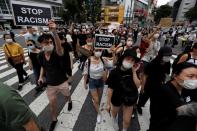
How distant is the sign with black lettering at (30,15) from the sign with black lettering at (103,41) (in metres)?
1.41

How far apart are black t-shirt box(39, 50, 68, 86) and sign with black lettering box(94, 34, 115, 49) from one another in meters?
1.31

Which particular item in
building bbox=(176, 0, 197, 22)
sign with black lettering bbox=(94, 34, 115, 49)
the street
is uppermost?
building bbox=(176, 0, 197, 22)

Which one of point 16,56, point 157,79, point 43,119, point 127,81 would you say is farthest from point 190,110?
point 16,56

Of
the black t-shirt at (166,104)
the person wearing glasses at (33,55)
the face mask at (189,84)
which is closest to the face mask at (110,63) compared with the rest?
the black t-shirt at (166,104)

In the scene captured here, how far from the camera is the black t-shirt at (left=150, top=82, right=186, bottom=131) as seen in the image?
190 centimetres

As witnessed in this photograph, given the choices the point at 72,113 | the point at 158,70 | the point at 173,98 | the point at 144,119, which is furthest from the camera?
the point at 72,113

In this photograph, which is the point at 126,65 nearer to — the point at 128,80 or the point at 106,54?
the point at 128,80

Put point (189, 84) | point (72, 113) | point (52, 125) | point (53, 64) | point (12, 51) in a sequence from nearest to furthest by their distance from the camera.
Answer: point (189, 84)
point (53, 64)
point (52, 125)
point (72, 113)
point (12, 51)

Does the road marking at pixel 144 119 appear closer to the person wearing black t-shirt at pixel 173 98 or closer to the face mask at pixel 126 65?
the person wearing black t-shirt at pixel 173 98

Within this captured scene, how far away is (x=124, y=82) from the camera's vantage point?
9.15 feet

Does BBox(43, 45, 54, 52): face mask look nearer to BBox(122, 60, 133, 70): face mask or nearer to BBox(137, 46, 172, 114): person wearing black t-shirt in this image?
BBox(122, 60, 133, 70): face mask

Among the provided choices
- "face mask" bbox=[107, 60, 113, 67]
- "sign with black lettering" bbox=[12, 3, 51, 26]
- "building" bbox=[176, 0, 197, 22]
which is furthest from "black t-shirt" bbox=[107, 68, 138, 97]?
"building" bbox=[176, 0, 197, 22]

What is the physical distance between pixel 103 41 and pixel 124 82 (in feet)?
6.15

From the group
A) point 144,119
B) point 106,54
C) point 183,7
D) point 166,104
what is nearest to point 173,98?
point 166,104
